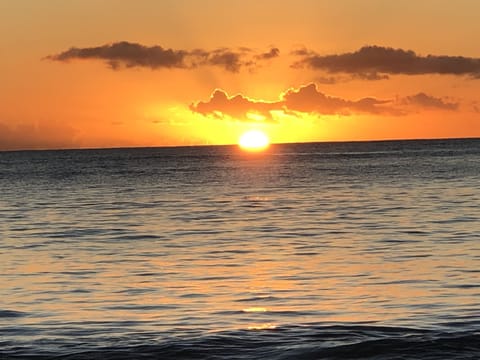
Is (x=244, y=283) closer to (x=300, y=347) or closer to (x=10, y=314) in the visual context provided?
(x=10, y=314)

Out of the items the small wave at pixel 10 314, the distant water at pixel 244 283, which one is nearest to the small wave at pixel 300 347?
the distant water at pixel 244 283

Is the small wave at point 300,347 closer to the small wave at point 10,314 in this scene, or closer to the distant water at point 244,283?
the distant water at point 244,283

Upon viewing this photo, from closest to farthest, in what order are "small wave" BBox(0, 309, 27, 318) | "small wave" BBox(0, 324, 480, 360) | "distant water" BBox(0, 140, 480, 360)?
"small wave" BBox(0, 324, 480, 360), "distant water" BBox(0, 140, 480, 360), "small wave" BBox(0, 309, 27, 318)

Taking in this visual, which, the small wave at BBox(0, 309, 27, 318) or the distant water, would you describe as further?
the small wave at BBox(0, 309, 27, 318)

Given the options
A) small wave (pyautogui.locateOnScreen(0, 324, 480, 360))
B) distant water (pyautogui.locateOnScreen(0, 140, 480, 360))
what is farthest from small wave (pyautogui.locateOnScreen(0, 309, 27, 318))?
small wave (pyautogui.locateOnScreen(0, 324, 480, 360))

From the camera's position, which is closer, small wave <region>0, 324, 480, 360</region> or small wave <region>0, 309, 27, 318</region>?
small wave <region>0, 324, 480, 360</region>

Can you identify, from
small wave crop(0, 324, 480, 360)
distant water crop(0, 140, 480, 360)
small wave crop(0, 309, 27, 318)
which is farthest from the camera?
small wave crop(0, 309, 27, 318)

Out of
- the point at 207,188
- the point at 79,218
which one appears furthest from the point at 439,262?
the point at 207,188

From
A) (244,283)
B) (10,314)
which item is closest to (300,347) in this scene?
(10,314)

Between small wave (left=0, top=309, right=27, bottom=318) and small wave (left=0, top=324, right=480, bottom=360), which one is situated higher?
small wave (left=0, top=324, right=480, bottom=360)

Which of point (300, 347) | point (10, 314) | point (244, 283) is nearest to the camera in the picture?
A: point (300, 347)

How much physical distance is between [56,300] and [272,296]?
17.2 feet

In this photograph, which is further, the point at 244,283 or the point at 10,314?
the point at 244,283

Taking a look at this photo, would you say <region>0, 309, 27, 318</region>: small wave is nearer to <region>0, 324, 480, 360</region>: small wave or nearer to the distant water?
the distant water
